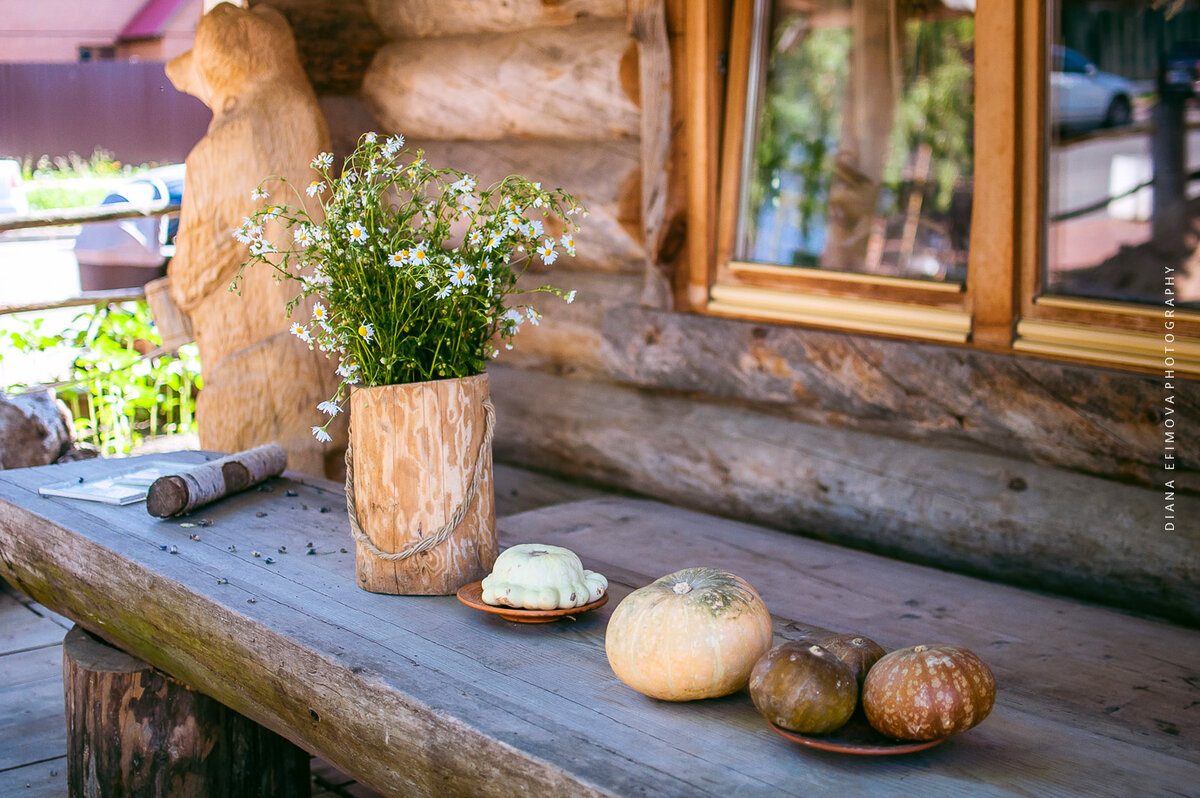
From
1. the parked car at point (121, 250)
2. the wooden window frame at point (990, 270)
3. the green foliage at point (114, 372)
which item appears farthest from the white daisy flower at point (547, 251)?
the parked car at point (121, 250)

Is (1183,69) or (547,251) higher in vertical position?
(1183,69)

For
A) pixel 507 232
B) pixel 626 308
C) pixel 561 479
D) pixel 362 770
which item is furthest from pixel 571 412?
pixel 362 770

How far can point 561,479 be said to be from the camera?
4.06m

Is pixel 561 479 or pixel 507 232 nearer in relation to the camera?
pixel 507 232

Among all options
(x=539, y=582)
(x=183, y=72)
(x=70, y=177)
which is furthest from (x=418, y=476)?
(x=70, y=177)

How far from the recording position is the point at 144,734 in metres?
2.54

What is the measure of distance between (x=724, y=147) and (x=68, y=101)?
2725 mm

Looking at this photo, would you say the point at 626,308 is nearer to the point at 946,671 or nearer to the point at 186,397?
the point at 946,671

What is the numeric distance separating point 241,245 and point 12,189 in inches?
78.4

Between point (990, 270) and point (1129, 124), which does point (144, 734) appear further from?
point (1129, 124)

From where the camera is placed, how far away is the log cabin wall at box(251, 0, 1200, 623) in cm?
270

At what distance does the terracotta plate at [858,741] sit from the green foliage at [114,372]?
5.07 m

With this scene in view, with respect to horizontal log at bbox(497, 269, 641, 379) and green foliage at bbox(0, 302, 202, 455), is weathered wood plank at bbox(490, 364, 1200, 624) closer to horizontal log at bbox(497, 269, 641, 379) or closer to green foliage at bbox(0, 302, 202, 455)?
horizontal log at bbox(497, 269, 641, 379)

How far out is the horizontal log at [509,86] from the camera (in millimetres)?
3684
